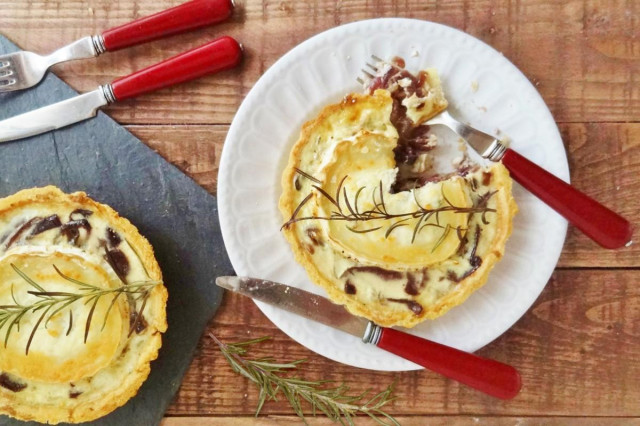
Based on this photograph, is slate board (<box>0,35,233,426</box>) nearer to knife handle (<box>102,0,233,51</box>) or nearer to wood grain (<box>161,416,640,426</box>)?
wood grain (<box>161,416,640,426</box>)

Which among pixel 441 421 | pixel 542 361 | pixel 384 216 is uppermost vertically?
pixel 384 216

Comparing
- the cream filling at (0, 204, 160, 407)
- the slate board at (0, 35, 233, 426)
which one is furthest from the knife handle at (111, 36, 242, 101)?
the cream filling at (0, 204, 160, 407)

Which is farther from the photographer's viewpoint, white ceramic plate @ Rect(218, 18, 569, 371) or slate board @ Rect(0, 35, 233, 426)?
slate board @ Rect(0, 35, 233, 426)

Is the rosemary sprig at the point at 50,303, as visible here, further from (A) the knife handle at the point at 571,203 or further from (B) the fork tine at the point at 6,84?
(A) the knife handle at the point at 571,203

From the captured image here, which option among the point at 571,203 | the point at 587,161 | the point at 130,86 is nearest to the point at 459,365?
the point at 571,203

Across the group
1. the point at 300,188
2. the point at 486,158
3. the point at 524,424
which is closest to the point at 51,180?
the point at 300,188

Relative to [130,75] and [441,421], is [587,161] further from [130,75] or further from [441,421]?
[130,75]
